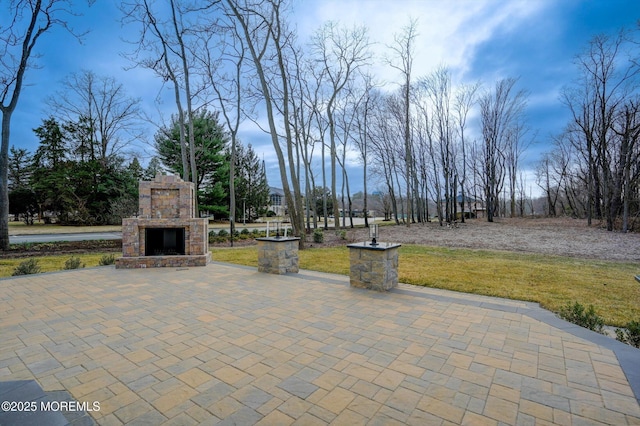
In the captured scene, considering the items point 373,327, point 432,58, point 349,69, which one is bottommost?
point 373,327

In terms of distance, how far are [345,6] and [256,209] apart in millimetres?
A: 23999

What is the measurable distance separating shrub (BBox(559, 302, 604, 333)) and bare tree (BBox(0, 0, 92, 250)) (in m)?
14.9

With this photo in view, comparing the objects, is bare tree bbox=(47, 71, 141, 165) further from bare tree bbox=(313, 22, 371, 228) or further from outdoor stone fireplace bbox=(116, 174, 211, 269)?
outdoor stone fireplace bbox=(116, 174, 211, 269)

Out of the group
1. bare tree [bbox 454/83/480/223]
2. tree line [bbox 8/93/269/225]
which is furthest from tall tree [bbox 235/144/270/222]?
bare tree [bbox 454/83/480/223]

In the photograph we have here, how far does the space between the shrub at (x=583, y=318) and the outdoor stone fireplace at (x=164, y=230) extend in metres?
6.78

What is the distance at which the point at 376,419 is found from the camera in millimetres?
1669

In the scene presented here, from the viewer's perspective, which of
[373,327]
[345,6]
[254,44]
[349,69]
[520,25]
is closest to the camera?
[373,327]

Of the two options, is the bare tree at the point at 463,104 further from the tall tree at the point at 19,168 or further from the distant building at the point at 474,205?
the tall tree at the point at 19,168

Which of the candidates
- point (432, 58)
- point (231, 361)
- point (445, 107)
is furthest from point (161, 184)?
point (445, 107)

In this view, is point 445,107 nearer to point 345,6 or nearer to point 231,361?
point 345,6

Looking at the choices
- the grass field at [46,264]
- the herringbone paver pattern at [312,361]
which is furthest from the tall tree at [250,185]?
the herringbone paver pattern at [312,361]

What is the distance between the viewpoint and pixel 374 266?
4.62 metres

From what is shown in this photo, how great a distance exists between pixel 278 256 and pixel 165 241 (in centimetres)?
332

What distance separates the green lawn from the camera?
409cm
